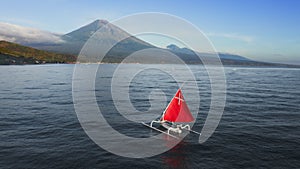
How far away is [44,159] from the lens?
26.8 m

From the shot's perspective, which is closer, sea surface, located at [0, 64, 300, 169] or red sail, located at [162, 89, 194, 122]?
sea surface, located at [0, 64, 300, 169]

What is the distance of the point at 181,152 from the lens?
29.5 m

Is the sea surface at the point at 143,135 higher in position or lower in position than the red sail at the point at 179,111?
lower

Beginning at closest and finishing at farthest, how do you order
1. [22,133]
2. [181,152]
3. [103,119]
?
[181,152] < [22,133] < [103,119]

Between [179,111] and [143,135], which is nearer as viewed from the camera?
[143,135]

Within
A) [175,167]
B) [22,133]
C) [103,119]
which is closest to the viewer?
[175,167]

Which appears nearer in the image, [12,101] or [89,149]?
[89,149]

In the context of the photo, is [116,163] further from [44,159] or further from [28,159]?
[28,159]

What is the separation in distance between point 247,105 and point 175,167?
41.0m

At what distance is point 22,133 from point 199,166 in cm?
2686

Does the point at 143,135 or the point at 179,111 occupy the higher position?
the point at 179,111

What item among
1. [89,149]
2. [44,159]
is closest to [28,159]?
[44,159]

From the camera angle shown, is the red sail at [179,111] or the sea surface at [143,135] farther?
the red sail at [179,111]

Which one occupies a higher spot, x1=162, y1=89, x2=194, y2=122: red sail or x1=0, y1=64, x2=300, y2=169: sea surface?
x1=162, y1=89, x2=194, y2=122: red sail
